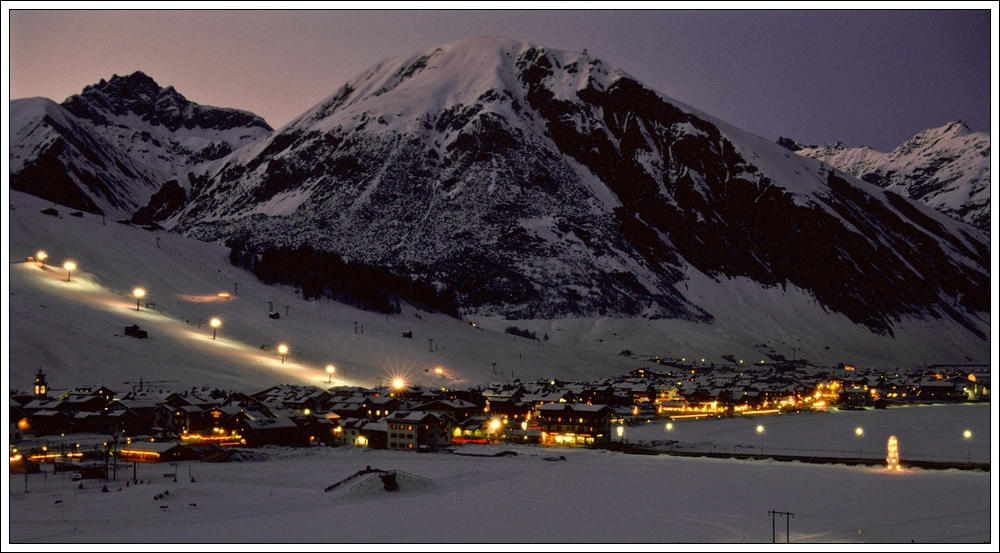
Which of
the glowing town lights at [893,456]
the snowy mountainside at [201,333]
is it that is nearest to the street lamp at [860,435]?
the glowing town lights at [893,456]

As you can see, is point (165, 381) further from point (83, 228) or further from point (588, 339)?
point (588, 339)

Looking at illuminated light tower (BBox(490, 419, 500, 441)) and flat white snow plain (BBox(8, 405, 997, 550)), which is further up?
flat white snow plain (BBox(8, 405, 997, 550))

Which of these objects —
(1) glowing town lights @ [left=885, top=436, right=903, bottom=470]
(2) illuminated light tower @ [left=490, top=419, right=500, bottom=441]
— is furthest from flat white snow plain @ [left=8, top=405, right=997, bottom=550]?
(2) illuminated light tower @ [left=490, top=419, right=500, bottom=441]

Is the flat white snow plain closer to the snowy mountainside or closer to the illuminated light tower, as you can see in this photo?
the illuminated light tower

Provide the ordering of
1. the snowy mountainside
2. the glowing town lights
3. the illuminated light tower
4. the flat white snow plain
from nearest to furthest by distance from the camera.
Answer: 1. the flat white snow plain
2. the glowing town lights
3. the illuminated light tower
4. the snowy mountainside

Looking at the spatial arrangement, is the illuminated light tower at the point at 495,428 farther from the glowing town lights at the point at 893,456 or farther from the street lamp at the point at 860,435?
the glowing town lights at the point at 893,456

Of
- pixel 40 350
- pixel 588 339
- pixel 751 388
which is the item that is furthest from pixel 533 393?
pixel 588 339
